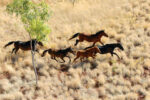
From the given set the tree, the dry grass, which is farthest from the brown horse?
the tree

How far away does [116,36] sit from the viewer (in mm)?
17375

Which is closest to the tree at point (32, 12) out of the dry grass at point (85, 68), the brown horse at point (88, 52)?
the dry grass at point (85, 68)

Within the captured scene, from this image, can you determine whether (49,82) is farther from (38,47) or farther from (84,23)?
(84,23)

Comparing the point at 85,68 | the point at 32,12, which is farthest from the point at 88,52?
the point at 32,12

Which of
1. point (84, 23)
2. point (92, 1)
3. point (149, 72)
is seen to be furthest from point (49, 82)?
point (92, 1)

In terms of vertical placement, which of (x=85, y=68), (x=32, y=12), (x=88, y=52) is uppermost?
(x=32, y=12)

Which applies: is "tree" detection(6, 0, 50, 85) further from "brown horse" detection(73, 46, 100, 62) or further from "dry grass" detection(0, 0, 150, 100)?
"brown horse" detection(73, 46, 100, 62)

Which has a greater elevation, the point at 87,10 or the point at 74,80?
the point at 87,10

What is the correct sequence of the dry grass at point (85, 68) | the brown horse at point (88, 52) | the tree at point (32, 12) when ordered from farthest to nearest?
the brown horse at point (88, 52) < the dry grass at point (85, 68) < the tree at point (32, 12)

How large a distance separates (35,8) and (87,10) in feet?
43.7

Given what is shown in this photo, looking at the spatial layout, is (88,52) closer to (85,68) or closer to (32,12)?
(85,68)

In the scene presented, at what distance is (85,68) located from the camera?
13.6m

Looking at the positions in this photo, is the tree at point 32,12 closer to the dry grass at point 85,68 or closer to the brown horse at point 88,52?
the dry grass at point 85,68

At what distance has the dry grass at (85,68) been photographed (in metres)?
11.5
